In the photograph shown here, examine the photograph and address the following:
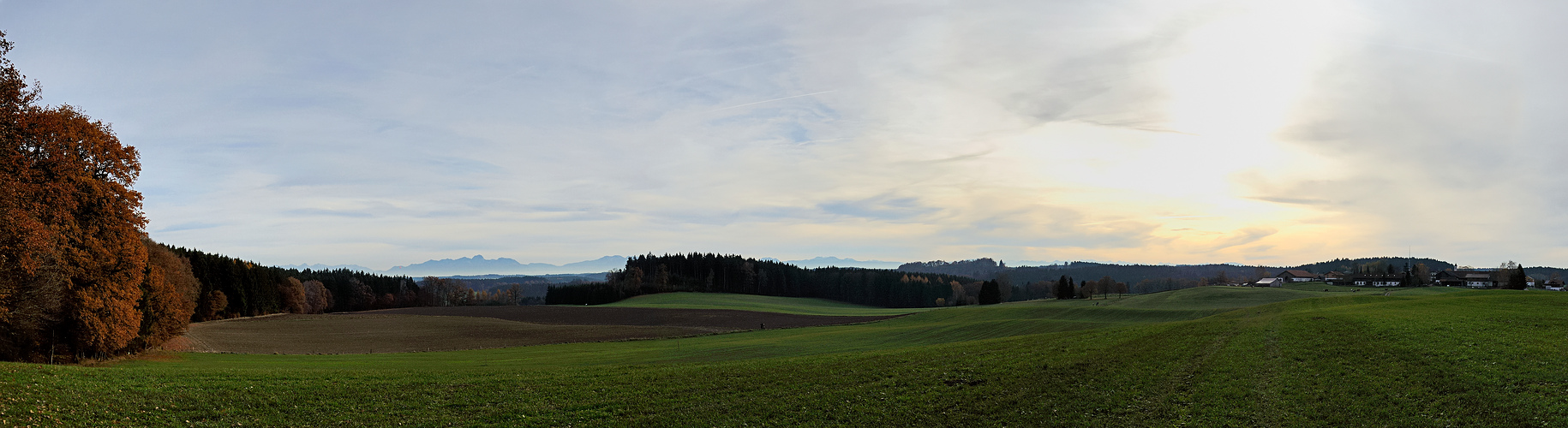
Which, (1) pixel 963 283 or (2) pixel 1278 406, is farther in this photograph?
(1) pixel 963 283

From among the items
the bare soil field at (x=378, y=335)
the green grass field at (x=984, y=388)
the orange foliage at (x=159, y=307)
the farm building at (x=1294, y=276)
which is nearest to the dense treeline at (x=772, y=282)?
the farm building at (x=1294, y=276)

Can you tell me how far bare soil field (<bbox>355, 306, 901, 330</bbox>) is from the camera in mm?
77562

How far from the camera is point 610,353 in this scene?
4250cm

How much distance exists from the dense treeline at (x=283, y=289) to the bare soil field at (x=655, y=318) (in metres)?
18.6

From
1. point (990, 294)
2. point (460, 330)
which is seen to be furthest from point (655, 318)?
point (990, 294)

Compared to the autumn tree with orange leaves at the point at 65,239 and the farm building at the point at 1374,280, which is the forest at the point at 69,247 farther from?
the farm building at the point at 1374,280

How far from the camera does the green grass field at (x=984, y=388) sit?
17.3 metres

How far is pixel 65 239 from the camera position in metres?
30.7

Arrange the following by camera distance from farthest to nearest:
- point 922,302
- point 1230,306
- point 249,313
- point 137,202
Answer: point 922,302 < point 249,313 < point 1230,306 < point 137,202

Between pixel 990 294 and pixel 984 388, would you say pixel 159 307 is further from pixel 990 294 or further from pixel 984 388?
pixel 990 294

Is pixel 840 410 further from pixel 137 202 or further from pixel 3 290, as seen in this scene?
pixel 137 202

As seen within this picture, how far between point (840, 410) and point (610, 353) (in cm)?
2637

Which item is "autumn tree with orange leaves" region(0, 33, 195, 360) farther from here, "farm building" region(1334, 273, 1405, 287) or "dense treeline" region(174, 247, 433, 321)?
"farm building" region(1334, 273, 1405, 287)

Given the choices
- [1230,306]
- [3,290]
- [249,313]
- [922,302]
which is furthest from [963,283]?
[3,290]
